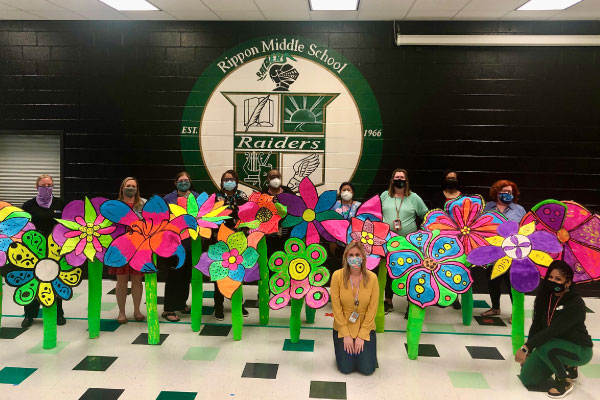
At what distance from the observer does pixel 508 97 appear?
645cm

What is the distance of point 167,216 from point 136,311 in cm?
115

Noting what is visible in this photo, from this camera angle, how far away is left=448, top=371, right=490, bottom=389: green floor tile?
374cm

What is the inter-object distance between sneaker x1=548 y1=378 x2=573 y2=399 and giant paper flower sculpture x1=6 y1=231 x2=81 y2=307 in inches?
147

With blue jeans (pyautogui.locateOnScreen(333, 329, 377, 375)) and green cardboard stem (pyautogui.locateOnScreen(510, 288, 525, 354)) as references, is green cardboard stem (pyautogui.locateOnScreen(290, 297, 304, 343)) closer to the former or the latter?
blue jeans (pyautogui.locateOnScreen(333, 329, 377, 375))

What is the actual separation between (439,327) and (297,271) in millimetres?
1538

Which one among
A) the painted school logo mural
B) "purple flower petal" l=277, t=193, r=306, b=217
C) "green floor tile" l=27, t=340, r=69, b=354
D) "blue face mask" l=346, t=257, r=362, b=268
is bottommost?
"green floor tile" l=27, t=340, r=69, b=354

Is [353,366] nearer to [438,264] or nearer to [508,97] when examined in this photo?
[438,264]

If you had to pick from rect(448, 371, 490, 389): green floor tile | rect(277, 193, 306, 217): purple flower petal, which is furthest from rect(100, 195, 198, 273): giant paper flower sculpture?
rect(448, 371, 490, 389): green floor tile

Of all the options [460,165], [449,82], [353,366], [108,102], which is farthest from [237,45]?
[353,366]

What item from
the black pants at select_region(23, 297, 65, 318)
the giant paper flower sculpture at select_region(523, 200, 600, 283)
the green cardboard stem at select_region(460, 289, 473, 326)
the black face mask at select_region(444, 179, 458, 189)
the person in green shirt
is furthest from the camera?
the black face mask at select_region(444, 179, 458, 189)

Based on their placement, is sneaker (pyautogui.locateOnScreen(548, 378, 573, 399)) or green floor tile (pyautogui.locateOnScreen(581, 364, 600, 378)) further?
green floor tile (pyautogui.locateOnScreen(581, 364, 600, 378))

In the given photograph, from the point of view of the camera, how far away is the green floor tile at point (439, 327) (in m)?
4.84

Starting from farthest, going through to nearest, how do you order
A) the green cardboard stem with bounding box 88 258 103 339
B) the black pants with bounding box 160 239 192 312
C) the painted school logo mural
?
1. the painted school logo mural
2. the black pants with bounding box 160 239 192 312
3. the green cardboard stem with bounding box 88 258 103 339

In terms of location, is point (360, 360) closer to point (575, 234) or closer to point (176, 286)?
point (575, 234)
